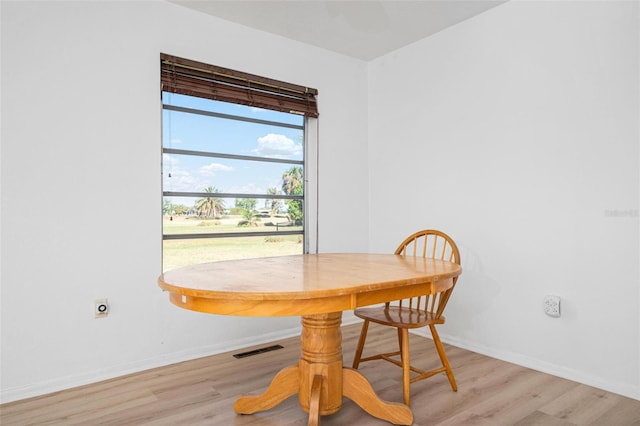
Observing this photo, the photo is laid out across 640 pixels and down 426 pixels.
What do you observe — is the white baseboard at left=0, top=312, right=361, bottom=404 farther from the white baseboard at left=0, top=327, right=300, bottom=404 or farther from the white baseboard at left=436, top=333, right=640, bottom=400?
the white baseboard at left=436, top=333, right=640, bottom=400

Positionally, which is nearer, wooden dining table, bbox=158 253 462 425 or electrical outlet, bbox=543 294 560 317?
wooden dining table, bbox=158 253 462 425

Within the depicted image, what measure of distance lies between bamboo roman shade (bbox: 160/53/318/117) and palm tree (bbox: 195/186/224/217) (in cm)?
66

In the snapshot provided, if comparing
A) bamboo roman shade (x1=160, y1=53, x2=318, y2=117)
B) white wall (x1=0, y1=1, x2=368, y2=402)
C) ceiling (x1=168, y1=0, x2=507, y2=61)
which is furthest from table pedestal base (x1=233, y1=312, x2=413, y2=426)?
ceiling (x1=168, y1=0, x2=507, y2=61)

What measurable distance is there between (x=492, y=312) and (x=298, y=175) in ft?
6.04

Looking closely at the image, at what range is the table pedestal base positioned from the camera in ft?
6.20

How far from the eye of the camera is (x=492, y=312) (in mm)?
2912

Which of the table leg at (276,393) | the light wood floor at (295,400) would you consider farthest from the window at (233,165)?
the table leg at (276,393)

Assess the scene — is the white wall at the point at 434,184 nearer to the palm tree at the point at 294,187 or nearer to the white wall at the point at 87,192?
the white wall at the point at 87,192

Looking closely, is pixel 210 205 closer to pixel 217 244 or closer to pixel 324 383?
pixel 217 244

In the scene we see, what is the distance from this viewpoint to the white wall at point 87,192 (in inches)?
88.7

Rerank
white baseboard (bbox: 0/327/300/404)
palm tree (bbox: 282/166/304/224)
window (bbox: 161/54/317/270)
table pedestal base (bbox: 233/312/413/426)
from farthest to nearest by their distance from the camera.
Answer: palm tree (bbox: 282/166/304/224)
window (bbox: 161/54/317/270)
white baseboard (bbox: 0/327/300/404)
table pedestal base (bbox: 233/312/413/426)

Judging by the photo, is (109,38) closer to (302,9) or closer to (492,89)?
(302,9)

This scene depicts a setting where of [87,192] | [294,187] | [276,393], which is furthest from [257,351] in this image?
[87,192]

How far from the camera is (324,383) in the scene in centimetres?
190
